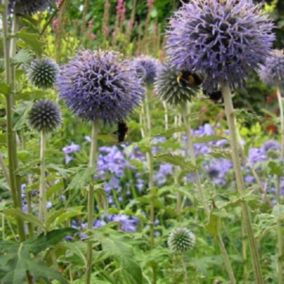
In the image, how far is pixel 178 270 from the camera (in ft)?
8.68

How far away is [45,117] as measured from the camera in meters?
2.57

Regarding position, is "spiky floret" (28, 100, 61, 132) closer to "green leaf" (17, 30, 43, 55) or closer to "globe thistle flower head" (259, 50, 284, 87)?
"green leaf" (17, 30, 43, 55)

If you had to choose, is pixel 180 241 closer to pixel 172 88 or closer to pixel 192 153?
pixel 192 153

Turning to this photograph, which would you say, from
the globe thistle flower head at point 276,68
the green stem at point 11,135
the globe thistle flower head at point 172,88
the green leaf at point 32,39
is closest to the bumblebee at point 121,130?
the globe thistle flower head at point 172,88

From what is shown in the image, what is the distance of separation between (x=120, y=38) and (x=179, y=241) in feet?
10.6

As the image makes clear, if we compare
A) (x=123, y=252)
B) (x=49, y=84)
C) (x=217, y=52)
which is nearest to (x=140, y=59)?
(x=49, y=84)

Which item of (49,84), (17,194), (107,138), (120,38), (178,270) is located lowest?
(178,270)

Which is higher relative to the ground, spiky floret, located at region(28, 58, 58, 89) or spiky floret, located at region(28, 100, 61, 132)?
spiky floret, located at region(28, 58, 58, 89)

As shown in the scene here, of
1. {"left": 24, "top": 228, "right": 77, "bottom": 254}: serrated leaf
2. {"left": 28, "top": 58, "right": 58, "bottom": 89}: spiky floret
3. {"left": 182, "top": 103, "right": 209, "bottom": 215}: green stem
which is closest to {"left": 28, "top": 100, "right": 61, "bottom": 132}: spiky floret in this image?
{"left": 28, "top": 58, "right": 58, "bottom": 89}: spiky floret

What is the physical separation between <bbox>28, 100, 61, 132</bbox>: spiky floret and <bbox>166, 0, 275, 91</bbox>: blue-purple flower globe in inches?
26.1

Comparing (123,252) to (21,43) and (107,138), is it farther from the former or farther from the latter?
(21,43)

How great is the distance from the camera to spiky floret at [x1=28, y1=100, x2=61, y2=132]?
101 inches

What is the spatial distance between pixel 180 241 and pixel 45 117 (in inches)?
30.1

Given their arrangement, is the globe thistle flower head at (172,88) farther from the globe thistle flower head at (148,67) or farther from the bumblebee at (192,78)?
the globe thistle flower head at (148,67)
